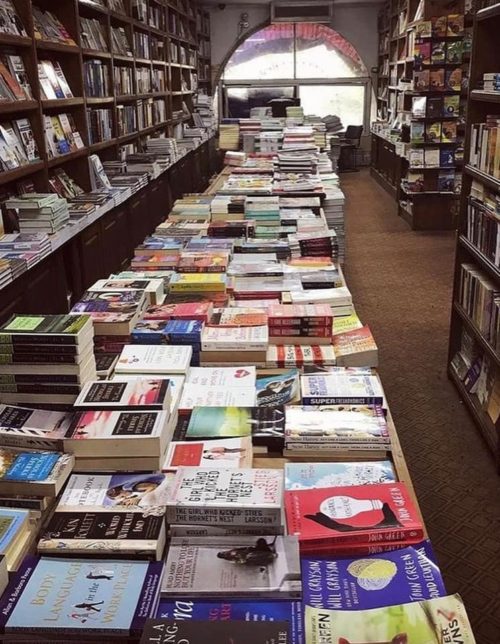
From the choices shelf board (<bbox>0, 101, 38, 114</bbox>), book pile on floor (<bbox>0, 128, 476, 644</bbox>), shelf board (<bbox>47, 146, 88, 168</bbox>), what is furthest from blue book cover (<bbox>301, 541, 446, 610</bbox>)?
shelf board (<bbox>47, 146, 88, 168</bbox>)

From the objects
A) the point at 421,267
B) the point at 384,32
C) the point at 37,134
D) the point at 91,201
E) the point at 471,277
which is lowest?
the point at 421,267

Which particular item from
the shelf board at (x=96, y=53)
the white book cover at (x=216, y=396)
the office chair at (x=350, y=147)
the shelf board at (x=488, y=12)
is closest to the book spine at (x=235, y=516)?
the white book cover at (x=216, y=396)

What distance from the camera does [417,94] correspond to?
7.71 meters

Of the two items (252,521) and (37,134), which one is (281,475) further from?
(37,134)

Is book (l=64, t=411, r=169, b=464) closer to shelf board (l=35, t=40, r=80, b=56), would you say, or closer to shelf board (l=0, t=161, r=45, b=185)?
shelf board (l=0, t=161, r=45, b=185)

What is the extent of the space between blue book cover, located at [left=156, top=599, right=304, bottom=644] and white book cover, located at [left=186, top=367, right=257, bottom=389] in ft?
2.94

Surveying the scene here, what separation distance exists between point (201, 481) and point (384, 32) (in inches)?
486

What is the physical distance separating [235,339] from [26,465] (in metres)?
0.91

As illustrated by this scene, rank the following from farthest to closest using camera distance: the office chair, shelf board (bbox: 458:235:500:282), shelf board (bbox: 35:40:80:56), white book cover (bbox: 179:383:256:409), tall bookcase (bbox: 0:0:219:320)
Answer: the office chair
shelf board (bbox: 35:40:80:56)
tall bookcase (bbox: 0:0:219:320)
shelf board (bbox: 458:235:500:282)
white book cover (bbox: 179:383:256:409)

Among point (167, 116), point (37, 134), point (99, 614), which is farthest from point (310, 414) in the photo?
point (167, 116)

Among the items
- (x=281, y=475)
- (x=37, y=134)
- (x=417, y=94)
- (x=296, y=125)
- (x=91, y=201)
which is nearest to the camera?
(x=281, y=475)

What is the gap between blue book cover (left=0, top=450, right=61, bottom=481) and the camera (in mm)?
1536

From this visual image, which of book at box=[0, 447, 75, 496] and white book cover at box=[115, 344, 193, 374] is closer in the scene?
book at box=[0, 447, 75, 496]

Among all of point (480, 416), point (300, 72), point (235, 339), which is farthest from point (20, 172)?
point (300, 72)
